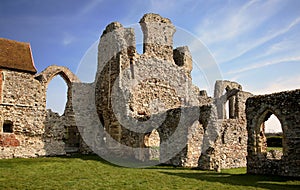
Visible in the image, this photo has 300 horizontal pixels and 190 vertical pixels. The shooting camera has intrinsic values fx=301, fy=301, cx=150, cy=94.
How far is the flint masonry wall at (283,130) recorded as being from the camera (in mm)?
11750

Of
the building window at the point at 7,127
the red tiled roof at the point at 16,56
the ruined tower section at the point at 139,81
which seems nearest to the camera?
the building window at the point at 7,127

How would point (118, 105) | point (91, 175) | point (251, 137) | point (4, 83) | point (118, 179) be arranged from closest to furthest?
point (118, 179) < point (91, 175) < point (251, 137) < point (4, 83) < point (118, 105)

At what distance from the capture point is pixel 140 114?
64.6ft

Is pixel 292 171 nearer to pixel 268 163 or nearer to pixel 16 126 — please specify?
pixel 268 163

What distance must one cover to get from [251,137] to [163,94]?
919cm

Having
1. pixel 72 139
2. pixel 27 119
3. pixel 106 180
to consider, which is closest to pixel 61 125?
pixel 72 139

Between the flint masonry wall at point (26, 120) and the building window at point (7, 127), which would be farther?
the building window at point (7, 127)

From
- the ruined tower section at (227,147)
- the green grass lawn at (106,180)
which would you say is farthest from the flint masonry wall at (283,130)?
the ruined tower section at (227,147)

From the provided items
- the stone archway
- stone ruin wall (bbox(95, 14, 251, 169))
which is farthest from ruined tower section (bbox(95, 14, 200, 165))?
the stone archway

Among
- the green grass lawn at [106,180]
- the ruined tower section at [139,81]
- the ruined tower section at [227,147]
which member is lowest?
the green grass lawn at [106,180]

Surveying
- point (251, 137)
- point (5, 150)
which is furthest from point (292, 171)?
point (5, 150)

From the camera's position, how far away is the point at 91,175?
11.1m

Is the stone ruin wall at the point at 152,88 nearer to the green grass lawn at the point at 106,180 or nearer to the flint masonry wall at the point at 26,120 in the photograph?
the flint masonry wall at the point at 26,120

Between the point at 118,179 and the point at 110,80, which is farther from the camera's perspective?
the point at 110,80
